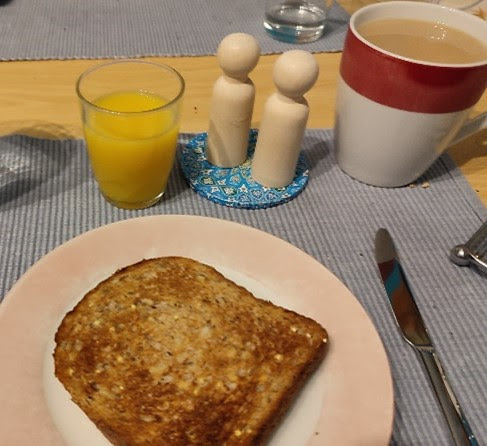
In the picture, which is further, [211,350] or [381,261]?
[381,261]

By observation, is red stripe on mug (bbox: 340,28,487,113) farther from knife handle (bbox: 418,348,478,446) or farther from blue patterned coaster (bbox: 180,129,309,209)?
knife handle (bbox: 418,348,478,446)

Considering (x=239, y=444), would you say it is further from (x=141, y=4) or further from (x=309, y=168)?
(x=141, y=4)

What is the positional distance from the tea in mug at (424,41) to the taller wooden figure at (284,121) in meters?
0.15

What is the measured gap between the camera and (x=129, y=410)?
0.53 m

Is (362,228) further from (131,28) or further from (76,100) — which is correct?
(131,28)

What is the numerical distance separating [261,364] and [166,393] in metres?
0.10

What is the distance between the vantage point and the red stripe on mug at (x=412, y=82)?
0.80 meters

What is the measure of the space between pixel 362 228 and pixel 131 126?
1.22 feet

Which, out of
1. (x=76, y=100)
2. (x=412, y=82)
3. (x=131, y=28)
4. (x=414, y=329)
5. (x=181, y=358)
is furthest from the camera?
(x=131, y=28)

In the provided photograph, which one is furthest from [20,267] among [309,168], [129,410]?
[309,168]

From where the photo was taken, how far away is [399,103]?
827mm

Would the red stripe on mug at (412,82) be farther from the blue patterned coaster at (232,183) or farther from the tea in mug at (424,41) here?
the blue patterned coaster at (232,183)

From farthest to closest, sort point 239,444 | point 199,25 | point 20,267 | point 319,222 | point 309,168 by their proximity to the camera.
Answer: point 199,25, point 309,168, point 319,222, point 20,267, point 239,444

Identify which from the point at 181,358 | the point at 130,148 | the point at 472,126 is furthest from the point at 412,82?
the point at 181,358
